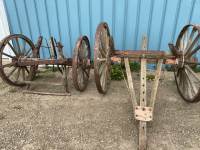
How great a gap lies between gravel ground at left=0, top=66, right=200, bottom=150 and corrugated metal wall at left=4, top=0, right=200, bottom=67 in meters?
1.56

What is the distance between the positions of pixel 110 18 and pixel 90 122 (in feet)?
9.10

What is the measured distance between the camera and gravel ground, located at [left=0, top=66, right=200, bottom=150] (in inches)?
76.7

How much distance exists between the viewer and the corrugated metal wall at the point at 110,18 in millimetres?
3656

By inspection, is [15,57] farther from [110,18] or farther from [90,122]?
[110,18]

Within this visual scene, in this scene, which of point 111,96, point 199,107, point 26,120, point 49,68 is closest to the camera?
point 26,120

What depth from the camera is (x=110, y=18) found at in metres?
3.93

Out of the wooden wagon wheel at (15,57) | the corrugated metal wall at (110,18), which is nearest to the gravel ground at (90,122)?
the wooden wagon wheel at (15,57)

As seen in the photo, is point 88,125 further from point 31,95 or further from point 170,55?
point 170,55

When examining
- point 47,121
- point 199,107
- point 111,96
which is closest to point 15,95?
point 47,121

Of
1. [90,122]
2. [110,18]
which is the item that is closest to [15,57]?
[90,122]

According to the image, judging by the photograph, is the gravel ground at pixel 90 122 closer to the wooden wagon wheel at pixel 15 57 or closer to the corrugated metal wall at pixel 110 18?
the wooden wagon wheel at pixel 15 57

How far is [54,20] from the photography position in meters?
4.16

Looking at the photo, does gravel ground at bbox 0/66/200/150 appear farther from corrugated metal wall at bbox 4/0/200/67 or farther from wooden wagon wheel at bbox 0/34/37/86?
corrugated metal wall at bbox 4/0/200/67

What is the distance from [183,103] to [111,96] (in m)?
1.31
